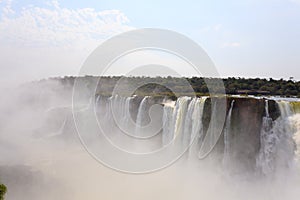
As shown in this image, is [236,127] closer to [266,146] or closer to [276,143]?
[266,146]

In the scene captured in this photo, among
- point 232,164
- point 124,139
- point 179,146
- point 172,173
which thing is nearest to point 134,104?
point 124,139

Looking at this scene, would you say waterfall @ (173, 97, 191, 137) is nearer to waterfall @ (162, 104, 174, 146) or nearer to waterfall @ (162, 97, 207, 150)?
waterfall @ (162, 97, 207, 150)

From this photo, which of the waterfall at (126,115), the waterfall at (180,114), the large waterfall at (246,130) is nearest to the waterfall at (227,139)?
the large waterfall at (246,130)

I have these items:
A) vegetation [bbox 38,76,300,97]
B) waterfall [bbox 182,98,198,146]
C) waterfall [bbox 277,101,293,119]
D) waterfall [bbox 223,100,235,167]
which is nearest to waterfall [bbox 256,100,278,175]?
waterfall [bbox 277,101,293,119]

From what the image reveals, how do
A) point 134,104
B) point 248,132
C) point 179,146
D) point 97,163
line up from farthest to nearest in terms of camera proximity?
point 134,104
point 97,163
point 179,146
point 248,132

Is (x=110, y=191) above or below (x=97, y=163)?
below

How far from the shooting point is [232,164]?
11273mm

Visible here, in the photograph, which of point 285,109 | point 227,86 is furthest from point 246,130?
point 227,86

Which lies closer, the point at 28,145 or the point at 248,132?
the point at 248,132

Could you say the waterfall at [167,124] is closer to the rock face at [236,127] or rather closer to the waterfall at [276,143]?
the rock face at [236,127]

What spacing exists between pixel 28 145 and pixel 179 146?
9770 mm

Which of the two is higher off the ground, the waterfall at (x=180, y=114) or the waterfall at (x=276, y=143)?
the waterfall at (x=180, y=114)

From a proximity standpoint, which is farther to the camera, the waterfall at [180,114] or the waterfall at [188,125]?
the waterfall at [180,114]

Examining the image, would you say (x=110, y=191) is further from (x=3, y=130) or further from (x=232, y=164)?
(x=3, y=130)
